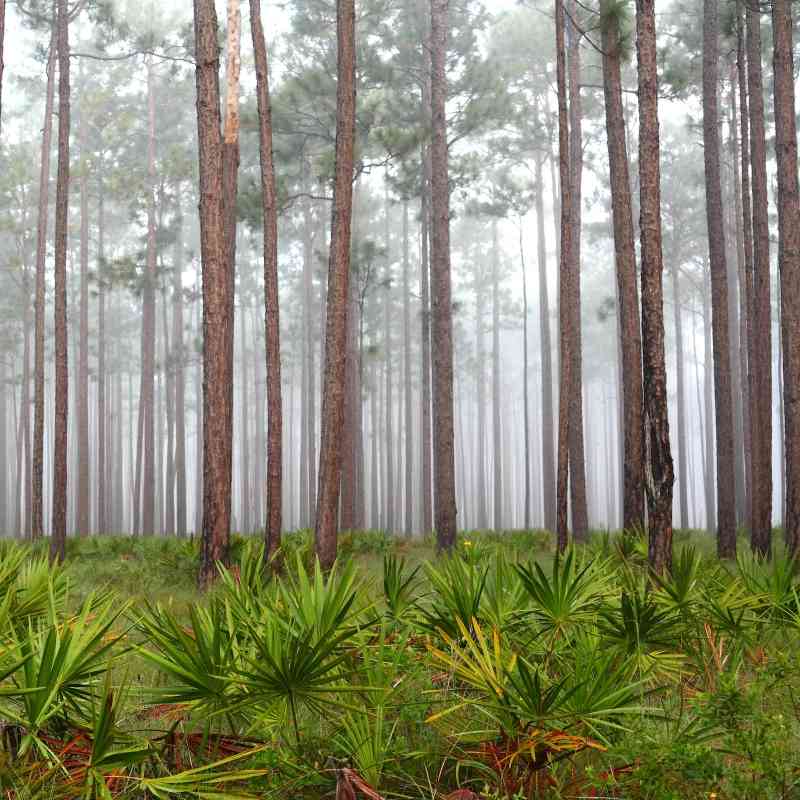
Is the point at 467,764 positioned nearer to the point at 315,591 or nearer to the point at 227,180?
the point at 315,591

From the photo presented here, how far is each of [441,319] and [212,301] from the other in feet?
21.5

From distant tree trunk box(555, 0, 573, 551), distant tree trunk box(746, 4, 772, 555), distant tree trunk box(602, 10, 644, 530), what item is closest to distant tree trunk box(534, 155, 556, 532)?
distant tree trunk box(602, 10, 644, 530)

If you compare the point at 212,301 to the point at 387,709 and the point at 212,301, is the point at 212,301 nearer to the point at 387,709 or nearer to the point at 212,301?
the point at 212,301

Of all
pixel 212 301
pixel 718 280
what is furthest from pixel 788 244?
pixel 212 301

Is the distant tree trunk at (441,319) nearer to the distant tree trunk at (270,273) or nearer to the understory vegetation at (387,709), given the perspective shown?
the distant tree trunk at (270,273)

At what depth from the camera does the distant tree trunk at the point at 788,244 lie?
11.6 m

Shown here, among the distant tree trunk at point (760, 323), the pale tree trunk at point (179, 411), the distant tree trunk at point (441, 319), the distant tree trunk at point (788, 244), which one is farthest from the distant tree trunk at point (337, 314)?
the pale tree trunk at point (179, 411)

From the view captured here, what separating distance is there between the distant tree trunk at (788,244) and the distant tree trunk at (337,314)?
19.2ft

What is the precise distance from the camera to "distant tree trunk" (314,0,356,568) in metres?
11.7

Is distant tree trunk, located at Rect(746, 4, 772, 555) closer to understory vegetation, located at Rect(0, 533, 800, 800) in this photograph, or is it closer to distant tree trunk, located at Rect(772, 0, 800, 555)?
distant tree trunk, located at Rect(772, 0, 800, 555)

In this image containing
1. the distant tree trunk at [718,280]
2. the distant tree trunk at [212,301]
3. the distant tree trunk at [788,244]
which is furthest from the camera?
the distant tree trunk at [718,280]

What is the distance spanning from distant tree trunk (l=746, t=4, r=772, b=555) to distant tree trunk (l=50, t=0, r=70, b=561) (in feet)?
37.2

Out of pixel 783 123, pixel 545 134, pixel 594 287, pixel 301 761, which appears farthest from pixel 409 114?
pixel 594 287

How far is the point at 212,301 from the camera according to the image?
11391 millimetres
